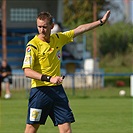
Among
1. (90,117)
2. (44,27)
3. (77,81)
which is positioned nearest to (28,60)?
(44,27)

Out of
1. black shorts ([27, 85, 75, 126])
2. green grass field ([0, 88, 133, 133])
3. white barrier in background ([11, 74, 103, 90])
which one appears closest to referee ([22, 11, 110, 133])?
black shorts ([27, 85, 75, 126])

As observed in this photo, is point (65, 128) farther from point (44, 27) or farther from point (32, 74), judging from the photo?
point (44, 27)

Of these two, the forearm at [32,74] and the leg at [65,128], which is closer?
the forearm at [32,74]

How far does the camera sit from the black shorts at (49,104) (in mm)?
9414

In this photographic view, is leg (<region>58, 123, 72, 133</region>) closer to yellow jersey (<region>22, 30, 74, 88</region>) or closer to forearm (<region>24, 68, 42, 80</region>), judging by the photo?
yellow jersey (<region>22, 30, 74, 88</region>)

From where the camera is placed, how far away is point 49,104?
9.46 m

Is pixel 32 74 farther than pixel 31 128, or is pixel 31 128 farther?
pixel 31 128

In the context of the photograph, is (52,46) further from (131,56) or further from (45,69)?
(131,56)

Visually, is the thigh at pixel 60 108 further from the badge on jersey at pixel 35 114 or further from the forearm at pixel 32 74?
the forearm at pixel 32 74

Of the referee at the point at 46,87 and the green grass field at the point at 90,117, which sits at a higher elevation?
the referee at the point at 46,87

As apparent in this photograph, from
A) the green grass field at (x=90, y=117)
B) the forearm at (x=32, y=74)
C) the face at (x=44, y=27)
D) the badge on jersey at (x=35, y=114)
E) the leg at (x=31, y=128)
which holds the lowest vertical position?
the green grass field at (x=90, y=117)

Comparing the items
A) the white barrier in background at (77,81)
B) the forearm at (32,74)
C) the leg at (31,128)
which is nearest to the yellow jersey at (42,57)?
the forearm at (32,74)

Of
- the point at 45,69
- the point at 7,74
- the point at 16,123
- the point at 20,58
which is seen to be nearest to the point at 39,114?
the point at 45,69

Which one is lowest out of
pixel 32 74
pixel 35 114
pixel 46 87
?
pixel 35 114
